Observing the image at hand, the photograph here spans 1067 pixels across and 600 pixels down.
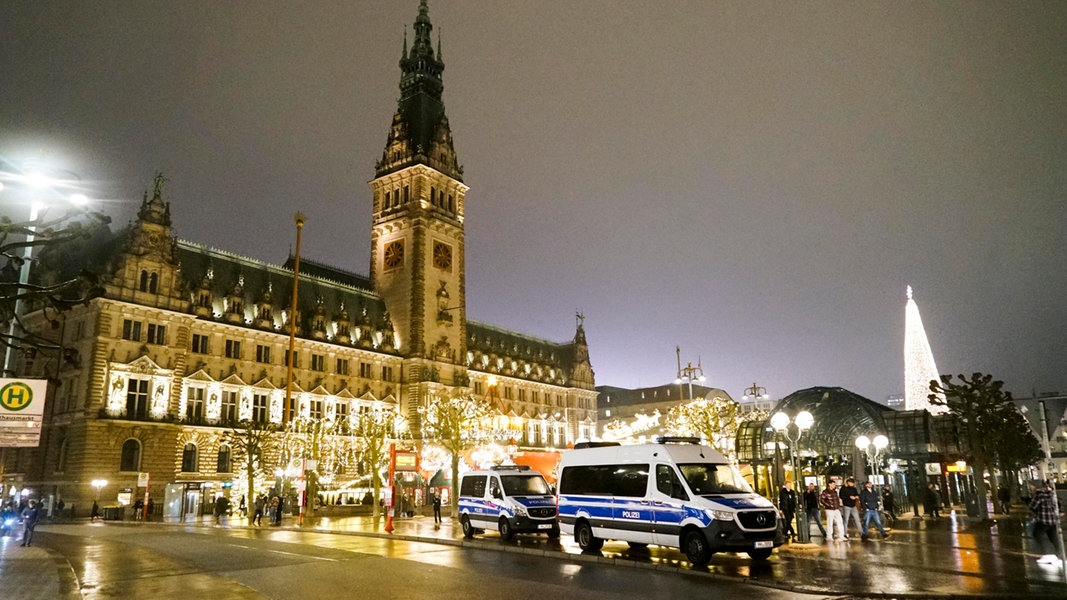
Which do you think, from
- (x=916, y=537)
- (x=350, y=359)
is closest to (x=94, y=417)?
(x=350, y=359)

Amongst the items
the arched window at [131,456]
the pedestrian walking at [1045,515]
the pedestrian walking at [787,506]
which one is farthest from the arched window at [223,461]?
Result: the pedestrian walking at [1045,515]

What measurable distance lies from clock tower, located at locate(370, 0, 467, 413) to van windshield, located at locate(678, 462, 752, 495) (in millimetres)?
66247

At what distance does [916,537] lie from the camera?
2769cm

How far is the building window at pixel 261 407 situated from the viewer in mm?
69188

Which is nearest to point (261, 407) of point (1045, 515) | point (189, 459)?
point (189, 459)

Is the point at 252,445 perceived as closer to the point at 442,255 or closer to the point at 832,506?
the point at 442,255

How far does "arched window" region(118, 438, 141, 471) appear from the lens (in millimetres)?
57031

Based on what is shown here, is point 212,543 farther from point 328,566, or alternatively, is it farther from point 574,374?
point 574,374

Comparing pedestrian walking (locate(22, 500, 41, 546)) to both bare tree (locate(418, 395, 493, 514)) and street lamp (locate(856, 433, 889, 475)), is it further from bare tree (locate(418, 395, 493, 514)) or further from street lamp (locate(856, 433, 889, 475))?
street lamp (locate(856, 433, 889, 475))

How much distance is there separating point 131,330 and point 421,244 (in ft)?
117

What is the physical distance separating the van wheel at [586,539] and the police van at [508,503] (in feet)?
12.2

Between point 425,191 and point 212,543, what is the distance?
66.0m

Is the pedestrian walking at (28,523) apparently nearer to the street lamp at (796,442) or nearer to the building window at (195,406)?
the street lamp at (796,442)

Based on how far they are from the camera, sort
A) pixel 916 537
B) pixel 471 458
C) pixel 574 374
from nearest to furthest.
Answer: pixel 916 537
pixel 471 458
pixel 574 374
